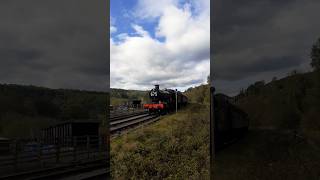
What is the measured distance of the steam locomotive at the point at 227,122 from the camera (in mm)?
11039

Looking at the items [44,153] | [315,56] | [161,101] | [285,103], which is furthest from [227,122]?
[161,101]

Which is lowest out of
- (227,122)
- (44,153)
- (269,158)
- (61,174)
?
(61,174)

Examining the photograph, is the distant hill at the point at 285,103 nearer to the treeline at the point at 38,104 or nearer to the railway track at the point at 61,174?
the railway track at the point at 61,174

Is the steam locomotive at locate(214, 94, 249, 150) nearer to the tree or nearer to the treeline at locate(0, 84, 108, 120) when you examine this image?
the tree

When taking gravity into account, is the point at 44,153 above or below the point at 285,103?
below

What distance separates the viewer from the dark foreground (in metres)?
11.1

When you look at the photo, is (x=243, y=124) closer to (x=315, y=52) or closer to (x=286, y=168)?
(x=286, y=168)

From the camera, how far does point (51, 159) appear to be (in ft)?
54.0

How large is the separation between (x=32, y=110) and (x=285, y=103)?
17451 mm

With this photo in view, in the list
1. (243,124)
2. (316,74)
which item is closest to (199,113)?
(243,124)

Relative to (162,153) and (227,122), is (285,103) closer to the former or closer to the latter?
(227,122)

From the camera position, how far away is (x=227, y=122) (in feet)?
40.5

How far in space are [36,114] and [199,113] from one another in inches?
548

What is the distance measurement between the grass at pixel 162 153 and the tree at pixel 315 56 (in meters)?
4.28
